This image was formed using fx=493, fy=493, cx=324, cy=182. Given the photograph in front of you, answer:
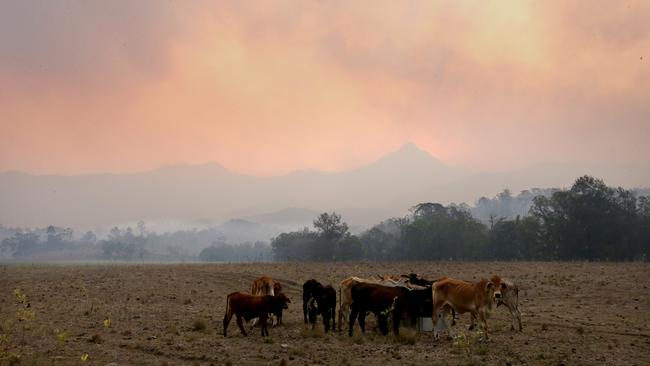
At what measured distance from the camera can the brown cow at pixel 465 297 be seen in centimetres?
1664

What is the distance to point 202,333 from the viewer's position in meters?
17.1

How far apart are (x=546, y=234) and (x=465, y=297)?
6675cm

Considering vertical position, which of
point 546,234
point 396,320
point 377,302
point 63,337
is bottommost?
point 396,320

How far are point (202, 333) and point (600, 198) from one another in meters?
72.6

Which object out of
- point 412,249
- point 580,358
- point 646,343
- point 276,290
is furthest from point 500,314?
point 412,249

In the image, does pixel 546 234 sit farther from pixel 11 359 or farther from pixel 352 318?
pixel 11 359

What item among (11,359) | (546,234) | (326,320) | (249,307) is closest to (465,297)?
(326,320)

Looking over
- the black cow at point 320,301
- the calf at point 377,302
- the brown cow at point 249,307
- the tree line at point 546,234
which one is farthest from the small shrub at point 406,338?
the tree line at point 546,234

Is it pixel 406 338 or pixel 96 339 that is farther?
pixel 406 338

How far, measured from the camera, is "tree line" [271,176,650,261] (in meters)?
72.3

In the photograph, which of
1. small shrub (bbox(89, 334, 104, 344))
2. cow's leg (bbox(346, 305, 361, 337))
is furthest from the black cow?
small shrub (bbox(89, 334, 104, 344))

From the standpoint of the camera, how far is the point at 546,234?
3012 inches

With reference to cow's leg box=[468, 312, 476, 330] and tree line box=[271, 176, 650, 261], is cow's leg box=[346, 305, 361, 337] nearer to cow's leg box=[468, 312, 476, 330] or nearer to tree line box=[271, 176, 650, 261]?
cow's leg box=[468, 312, 476, 330]

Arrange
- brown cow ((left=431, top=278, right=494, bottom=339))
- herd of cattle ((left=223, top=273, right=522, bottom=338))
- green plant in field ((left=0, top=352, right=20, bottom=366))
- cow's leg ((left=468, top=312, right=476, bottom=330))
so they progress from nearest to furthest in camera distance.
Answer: green plant in field ((left=0, top=352, right=20, bottom=366))
brown cow ((left=431, top=278, right=494, bottom=339))
herd of cattle ((left=223, top=273, right=522, bottom=338))
cow's leg ((left=468, top=312, right=476, bottom=330))
